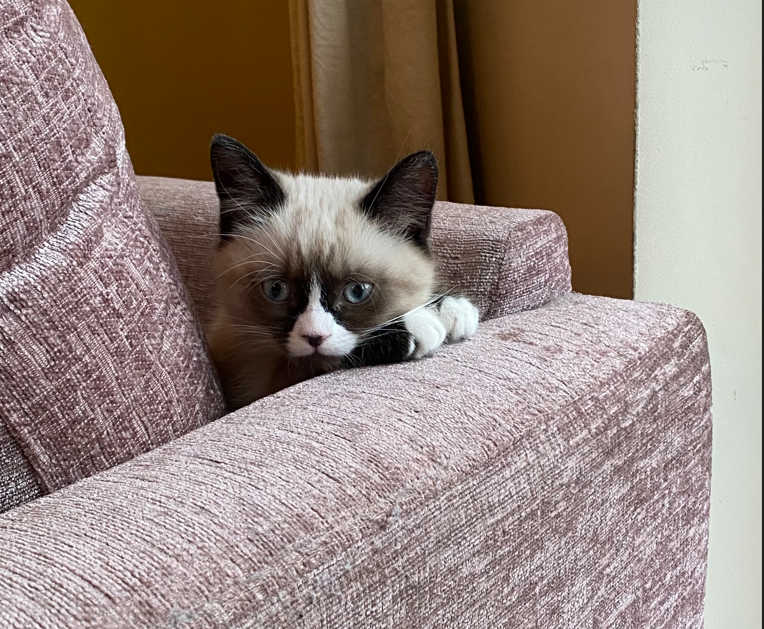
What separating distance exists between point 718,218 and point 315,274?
0.89m

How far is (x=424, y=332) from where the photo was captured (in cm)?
90

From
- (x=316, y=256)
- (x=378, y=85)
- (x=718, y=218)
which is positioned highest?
(x=378, y=85)

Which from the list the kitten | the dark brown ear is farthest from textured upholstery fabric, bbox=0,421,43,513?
the dark brown ear

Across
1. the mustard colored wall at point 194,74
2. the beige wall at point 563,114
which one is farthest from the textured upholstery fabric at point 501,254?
the mustard colored wall at point 194,74

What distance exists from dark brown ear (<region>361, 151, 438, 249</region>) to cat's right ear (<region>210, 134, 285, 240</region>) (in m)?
0.12

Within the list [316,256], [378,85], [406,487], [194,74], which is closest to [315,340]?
[316,256]

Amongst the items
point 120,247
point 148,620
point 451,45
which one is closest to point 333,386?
point 120,247

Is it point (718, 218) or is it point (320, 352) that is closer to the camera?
point (320, 352)

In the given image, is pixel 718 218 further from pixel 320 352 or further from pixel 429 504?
pixel 429 504

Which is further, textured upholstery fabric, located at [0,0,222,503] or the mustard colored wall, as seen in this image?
the mustard colored wall

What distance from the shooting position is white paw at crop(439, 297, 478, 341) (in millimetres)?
930

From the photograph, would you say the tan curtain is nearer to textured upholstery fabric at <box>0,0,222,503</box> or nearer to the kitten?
the kitten

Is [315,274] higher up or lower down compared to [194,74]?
lower down

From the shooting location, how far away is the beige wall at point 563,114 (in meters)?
1.35
